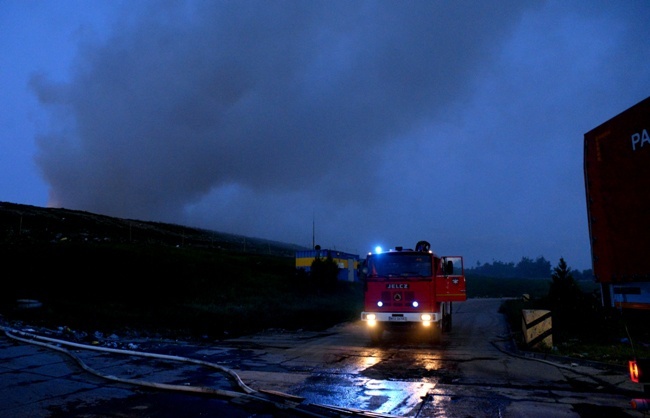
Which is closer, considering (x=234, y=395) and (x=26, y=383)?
(x=234, y=395)

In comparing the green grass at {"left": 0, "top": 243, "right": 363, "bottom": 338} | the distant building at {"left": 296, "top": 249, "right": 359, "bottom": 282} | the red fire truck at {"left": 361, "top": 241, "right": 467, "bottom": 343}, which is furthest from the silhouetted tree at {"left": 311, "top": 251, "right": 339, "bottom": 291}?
the red fire truck at {"left": 361, "top": 241, "right": 467, "bottom": 343}

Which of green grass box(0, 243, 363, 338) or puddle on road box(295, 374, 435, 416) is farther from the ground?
green grass box(0, 243, 363, 338)

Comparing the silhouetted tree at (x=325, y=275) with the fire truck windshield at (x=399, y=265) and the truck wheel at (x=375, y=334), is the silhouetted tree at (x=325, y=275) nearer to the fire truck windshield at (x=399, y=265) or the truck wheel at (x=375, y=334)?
the truck wheel at (x=375, y=334)

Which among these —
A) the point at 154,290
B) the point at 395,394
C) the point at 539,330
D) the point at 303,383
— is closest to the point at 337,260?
the point at 154,290

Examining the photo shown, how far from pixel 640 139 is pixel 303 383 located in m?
5.99

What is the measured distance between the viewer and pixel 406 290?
1235cm

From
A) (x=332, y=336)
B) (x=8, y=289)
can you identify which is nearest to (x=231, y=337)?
(x=332, y=336)

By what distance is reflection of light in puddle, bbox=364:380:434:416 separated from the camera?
600 centimetres

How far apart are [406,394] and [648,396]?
3.20 meters

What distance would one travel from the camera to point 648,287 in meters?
5.10

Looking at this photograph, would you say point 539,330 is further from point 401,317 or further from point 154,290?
point 154,290

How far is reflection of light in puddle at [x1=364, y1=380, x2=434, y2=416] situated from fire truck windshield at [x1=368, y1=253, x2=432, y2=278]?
516 centimetres

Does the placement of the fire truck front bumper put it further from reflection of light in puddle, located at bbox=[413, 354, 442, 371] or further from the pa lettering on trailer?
the pa lettering on trailer

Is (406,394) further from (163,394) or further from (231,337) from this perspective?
(231,337)
